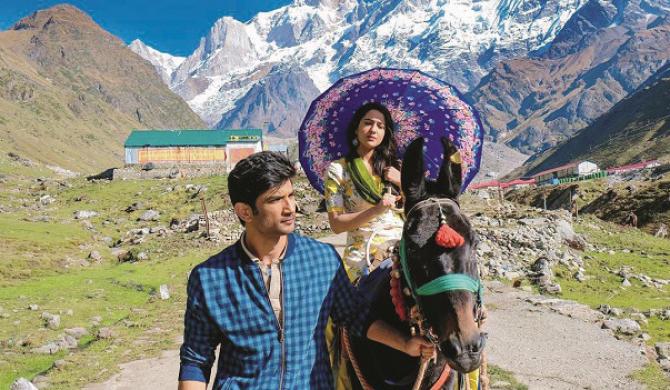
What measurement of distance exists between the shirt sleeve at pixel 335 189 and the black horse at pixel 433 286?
100 centimetres

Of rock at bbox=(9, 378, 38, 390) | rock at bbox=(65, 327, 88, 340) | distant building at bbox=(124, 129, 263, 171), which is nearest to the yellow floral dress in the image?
rock at bbox=(9, 378, 38, 390)

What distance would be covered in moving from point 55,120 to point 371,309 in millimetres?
172698

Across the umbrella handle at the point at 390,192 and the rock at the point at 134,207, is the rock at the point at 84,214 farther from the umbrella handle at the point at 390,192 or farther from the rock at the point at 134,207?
the umbrella handle at the point at 390,192

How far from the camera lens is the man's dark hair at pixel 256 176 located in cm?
261

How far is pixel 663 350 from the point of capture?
359 inches

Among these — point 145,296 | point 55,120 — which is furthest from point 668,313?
point 55,120

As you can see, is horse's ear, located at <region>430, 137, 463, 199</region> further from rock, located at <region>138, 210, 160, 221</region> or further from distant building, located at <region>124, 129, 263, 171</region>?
distant building, located at <region>124, 129, 263, 171</region>

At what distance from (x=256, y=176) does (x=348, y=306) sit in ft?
2.98

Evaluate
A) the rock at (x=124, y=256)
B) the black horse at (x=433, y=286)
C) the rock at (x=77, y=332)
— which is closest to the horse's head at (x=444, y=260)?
the black horse at (x=433, y=286)

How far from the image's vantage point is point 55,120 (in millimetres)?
152875

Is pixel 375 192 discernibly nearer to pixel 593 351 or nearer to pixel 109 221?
pixel 593 351

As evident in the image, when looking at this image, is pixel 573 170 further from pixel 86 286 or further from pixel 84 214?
pixel 86 286

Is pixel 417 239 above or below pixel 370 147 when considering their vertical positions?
below

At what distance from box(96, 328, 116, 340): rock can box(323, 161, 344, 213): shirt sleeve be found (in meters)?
8.62
